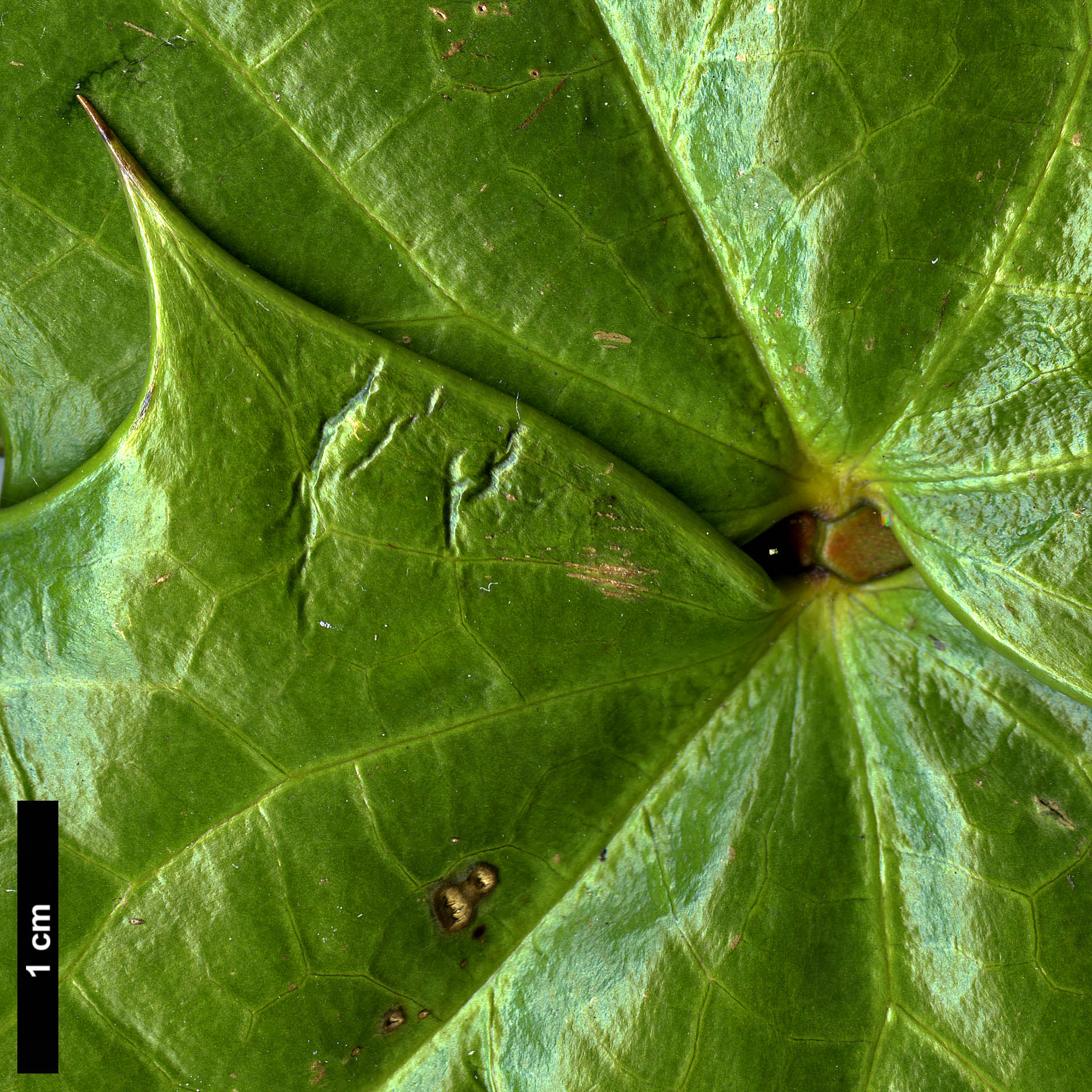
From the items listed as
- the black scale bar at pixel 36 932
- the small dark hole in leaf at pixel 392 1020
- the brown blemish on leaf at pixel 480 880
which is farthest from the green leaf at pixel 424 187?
the small dark hole in leaf at pixel 392 1020

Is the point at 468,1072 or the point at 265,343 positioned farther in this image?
the point at 468,1072

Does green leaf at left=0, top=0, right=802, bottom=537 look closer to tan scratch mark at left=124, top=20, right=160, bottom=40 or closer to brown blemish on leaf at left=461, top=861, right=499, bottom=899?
tan scratch mark at left=124, top=20, right=160, bottom=40

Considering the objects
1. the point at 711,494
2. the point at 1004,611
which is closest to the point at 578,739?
the point at 711,494

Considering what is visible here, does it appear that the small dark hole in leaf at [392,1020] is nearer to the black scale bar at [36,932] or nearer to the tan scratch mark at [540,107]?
the black scale bar at [36,932]

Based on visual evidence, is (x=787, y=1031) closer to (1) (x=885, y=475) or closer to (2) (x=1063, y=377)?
(1) (x=885, y=475)

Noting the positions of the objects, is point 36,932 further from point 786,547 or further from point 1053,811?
point 1053,811

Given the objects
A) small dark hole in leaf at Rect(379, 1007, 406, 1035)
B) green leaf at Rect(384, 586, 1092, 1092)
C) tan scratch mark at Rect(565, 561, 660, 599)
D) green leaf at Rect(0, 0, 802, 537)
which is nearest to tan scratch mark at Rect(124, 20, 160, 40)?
green leaf at Rect(0, 0, 802, 537)
